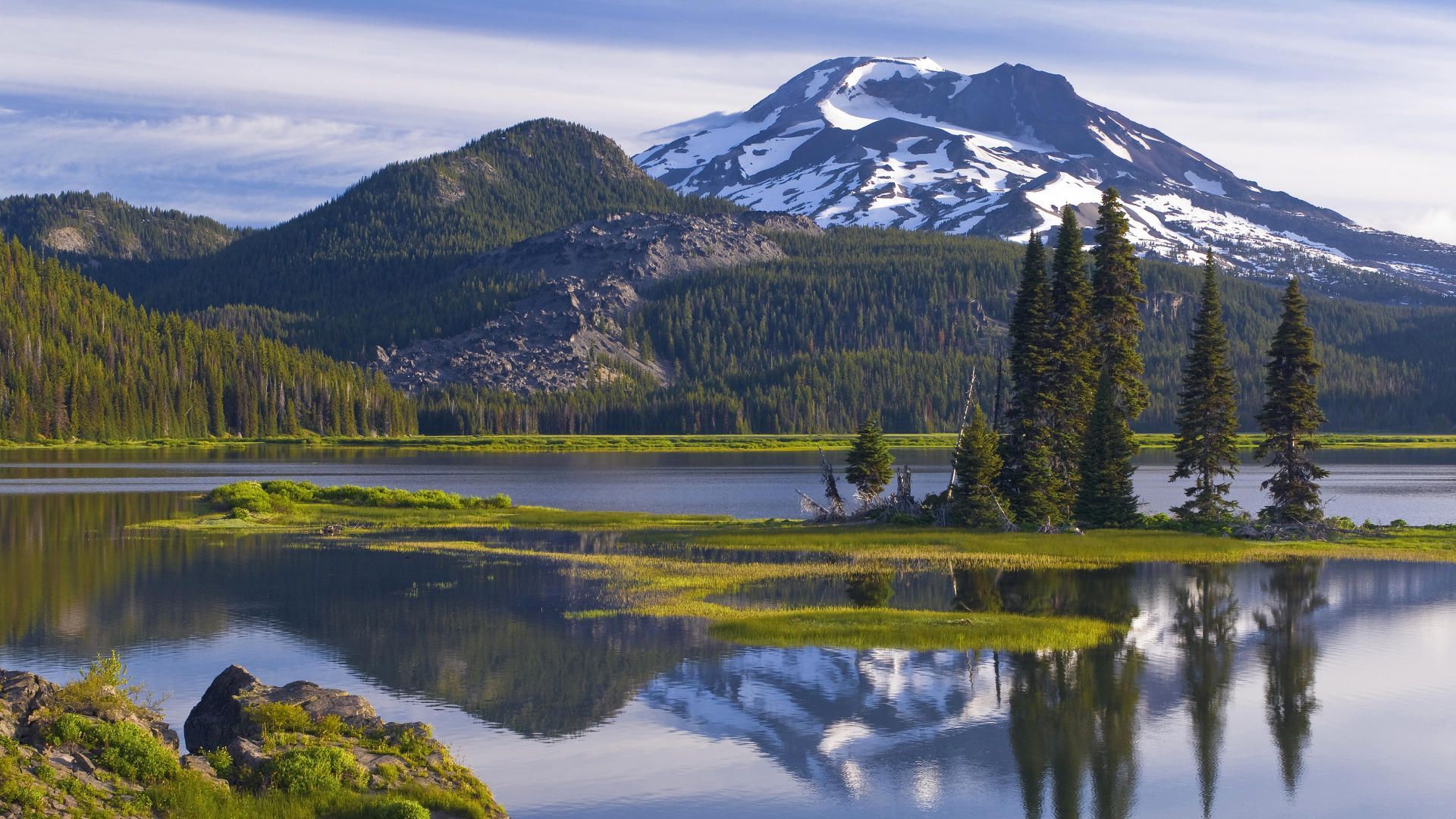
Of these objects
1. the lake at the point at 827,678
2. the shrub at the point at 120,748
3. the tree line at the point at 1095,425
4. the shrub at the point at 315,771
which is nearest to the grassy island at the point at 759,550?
the lake at the point at 827,678

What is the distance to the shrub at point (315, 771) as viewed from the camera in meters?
24.5

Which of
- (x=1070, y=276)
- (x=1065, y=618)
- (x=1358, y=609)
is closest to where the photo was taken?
(x=1065, y=618)

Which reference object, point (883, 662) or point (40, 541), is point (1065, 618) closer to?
point (883, 662)

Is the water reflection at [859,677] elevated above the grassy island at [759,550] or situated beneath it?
situated beneath

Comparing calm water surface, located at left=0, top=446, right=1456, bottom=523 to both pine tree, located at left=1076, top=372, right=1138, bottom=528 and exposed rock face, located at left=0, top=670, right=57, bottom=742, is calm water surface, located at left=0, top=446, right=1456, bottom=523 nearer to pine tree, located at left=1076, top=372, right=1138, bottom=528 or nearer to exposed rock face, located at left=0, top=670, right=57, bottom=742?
pine tree, located at left=1076, top=372, right=1138, bottom=528

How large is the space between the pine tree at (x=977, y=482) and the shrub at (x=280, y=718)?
166 ft

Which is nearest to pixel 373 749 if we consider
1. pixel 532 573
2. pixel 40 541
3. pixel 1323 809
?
pixel 1323 809

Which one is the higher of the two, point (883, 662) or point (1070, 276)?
point (1070, 276)

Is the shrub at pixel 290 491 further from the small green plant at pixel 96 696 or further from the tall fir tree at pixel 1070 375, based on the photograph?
the small green plant at pixel 96 696

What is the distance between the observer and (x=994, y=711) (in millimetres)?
34469

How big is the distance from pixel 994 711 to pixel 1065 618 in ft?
45.0

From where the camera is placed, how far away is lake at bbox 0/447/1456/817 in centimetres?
2881

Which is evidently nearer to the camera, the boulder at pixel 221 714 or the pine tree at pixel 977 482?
the boulder at pixel 221 714

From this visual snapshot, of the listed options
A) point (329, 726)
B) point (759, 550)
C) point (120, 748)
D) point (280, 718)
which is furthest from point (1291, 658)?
point (120, 748)
